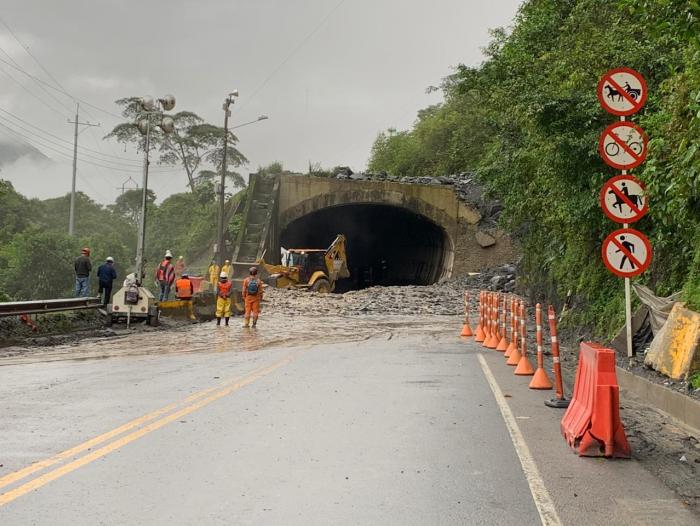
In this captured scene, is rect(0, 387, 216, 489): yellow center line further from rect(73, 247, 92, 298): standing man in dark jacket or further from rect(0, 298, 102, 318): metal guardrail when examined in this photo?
rect(73, 247, 92, 298): standing man in dark jacket

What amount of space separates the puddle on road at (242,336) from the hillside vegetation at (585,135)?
4621 mm

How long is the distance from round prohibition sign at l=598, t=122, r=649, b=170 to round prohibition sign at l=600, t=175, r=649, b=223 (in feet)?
0.82

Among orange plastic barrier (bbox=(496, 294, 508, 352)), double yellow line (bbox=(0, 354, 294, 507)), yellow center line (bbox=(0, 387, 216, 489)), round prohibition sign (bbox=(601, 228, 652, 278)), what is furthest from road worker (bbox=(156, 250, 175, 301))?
round prohibition sign (bbox=(601, 228, 652, 278))

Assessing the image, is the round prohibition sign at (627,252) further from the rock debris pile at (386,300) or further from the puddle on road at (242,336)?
the rock debris pile at (386,300)

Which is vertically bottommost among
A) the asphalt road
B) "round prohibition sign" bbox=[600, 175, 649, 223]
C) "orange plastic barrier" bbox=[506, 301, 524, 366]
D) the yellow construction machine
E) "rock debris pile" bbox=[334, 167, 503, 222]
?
the asphalt road

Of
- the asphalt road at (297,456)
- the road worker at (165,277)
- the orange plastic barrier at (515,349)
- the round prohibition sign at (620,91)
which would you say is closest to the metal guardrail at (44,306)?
the road worker at (165,277)

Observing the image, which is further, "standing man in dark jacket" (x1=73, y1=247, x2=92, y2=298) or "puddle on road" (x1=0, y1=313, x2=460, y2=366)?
"standing man in dark jacket" (x1=73, y1=247, x2=92, y2=298)

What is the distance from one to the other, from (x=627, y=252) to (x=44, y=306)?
1355 centimetres

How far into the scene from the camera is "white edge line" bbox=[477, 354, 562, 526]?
461 cm

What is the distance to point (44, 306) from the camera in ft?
58.0

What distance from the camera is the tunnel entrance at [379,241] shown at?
4634 centimetres

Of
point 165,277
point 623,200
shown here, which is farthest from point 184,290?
point 623,200

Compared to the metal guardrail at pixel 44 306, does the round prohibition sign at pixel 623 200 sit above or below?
above

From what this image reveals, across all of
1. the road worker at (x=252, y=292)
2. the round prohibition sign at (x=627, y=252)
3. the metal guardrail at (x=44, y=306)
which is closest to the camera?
the round prohibition sign at (x=627, y=252)
